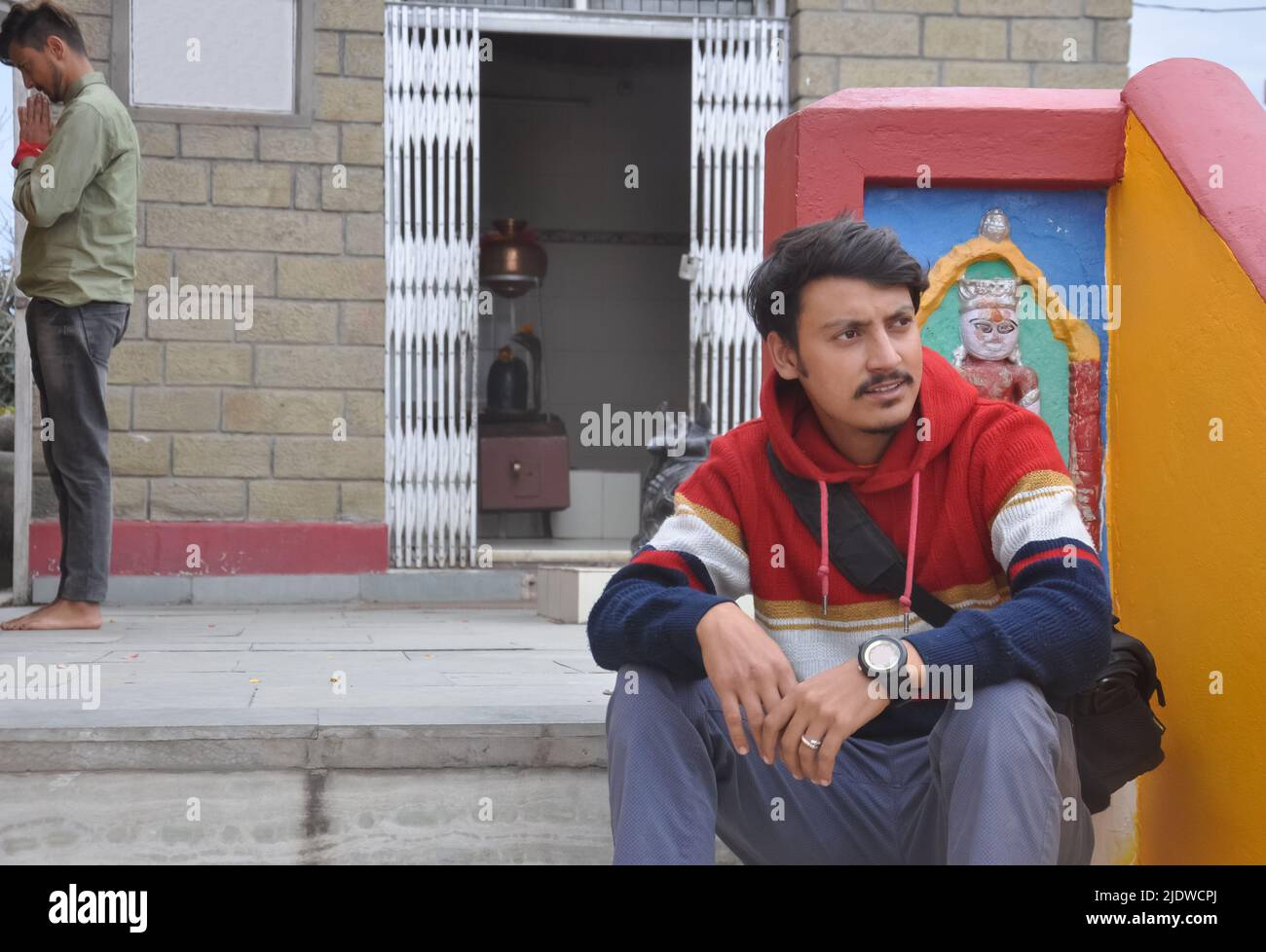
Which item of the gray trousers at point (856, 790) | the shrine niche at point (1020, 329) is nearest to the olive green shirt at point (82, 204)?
the shrine niche at point (1020, 329)

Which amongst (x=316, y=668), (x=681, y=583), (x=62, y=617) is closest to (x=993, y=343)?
(x=681, y=583)

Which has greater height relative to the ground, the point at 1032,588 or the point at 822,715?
the point at 1032,588

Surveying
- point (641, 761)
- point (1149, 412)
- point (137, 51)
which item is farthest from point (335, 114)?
point (641, 761)

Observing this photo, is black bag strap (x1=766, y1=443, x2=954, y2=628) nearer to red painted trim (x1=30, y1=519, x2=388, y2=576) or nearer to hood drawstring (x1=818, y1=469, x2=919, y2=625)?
hood drawstring (x1=818, y1=469, x2=919, y2=625)

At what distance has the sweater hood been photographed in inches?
96.2

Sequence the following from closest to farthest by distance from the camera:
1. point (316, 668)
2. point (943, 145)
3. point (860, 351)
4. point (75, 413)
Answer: point (860, 351)
point (943, 145)
point (316, 668)
point (75, 413)

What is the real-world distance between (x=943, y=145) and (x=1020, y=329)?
17.4 inches

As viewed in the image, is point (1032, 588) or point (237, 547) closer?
point (1032, 588)

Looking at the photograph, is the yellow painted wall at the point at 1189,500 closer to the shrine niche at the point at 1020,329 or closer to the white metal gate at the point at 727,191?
the shrine niche at the point at 1020,329

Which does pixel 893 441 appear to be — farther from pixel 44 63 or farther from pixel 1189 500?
pixel 44 63

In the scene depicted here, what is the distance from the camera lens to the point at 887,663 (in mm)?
2230

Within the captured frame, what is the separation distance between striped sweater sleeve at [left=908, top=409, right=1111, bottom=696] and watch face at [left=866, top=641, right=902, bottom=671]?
3 centimetres
